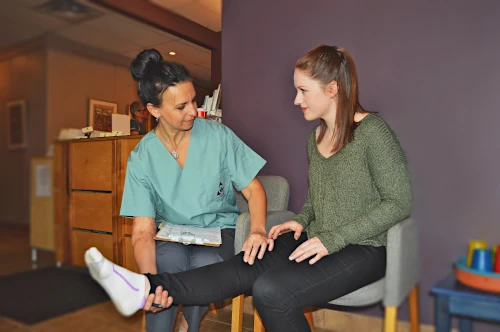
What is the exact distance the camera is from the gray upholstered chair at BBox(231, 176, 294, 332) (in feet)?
4.41

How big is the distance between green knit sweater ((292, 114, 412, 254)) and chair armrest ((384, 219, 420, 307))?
0.11 feet

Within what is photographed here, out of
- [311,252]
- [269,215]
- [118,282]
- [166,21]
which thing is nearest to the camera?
[118,282]

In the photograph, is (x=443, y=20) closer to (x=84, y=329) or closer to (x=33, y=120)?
(x=33, y=120)

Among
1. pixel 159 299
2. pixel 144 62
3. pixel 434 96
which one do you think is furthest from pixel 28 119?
pixel 434 96

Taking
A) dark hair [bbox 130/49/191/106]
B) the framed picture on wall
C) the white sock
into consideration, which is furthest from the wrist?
the framed picture on wall

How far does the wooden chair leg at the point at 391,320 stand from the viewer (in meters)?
1.14

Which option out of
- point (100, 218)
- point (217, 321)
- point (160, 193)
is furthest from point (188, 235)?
point (100, 218)

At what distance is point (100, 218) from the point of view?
7.18 ft

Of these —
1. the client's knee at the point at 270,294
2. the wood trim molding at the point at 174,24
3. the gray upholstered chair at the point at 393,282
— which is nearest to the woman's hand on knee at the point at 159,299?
the client's knee at the point at 270,294

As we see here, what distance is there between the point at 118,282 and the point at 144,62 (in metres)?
0.72

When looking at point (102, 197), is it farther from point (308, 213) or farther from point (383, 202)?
point (383, 202)

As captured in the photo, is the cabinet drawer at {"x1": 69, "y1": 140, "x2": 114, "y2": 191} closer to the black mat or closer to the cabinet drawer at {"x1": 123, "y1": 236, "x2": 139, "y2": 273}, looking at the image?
the cabinet drawer at {"x1": 123, "y1": 236, "x2": 139, "y2": 273}

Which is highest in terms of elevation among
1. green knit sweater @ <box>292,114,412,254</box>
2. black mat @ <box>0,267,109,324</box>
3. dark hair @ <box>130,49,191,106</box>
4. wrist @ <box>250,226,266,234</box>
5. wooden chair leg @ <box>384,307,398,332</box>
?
dark hair @ <box>130,49,191,106</box>

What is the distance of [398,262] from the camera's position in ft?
3.69
